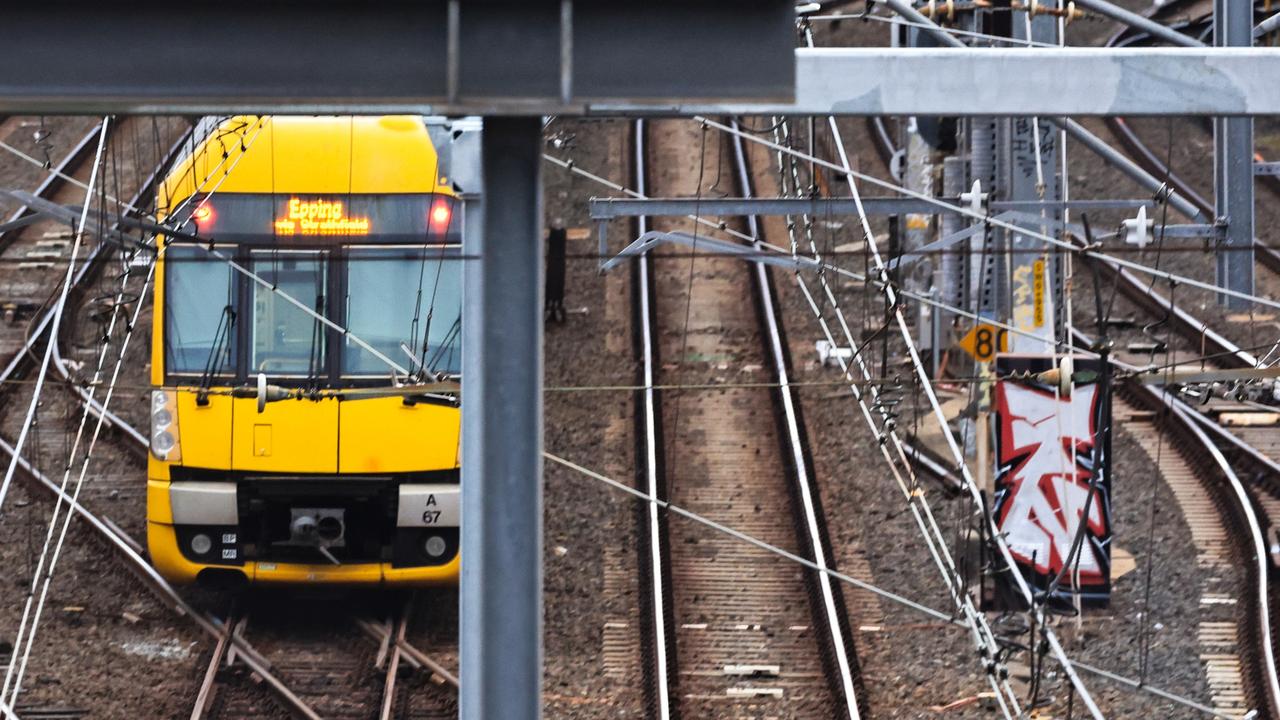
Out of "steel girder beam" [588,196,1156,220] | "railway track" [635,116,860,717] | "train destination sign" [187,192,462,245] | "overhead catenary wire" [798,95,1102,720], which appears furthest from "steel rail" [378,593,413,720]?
"overhead catenary wire" [798,95,1102,720]

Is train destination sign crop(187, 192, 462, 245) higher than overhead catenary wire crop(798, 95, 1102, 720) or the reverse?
higher

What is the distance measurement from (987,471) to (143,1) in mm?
10233

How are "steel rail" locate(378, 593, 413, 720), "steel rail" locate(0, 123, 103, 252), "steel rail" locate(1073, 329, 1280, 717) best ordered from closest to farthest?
"steel rail" locate(378, 593, 413, 720) → "steel rail" locate(1073, 329, 1280, 717) → "steel rail" locate(0, 123, 103, 252)

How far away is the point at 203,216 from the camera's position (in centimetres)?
1165

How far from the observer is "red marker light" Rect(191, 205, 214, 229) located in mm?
11617

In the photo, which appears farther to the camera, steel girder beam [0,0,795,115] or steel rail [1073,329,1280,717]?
steel rail [1073,329,1280,717]

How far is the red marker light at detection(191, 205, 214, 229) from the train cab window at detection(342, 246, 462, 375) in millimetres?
946

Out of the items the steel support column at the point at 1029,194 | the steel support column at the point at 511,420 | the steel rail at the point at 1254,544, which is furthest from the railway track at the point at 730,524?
the steel support column at the point at 511,420

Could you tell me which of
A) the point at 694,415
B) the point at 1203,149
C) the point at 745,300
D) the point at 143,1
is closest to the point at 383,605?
the point at 694,415

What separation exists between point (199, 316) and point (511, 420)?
7202mm

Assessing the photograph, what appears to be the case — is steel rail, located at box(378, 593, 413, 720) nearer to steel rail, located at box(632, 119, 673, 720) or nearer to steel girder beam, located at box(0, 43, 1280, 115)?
steel rail, located at box(632, 119, 673, 720)

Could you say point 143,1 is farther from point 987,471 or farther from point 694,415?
point 694,415

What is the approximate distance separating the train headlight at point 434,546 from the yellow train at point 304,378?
0.04 ft

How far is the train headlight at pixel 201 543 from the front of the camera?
1165 cm
